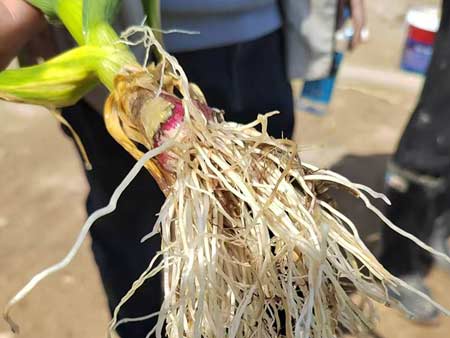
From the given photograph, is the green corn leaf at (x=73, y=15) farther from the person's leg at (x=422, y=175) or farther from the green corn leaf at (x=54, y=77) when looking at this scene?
the person's leg at (x=422, y=175)

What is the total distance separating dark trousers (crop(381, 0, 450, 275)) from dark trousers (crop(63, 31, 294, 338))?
1.17 feet

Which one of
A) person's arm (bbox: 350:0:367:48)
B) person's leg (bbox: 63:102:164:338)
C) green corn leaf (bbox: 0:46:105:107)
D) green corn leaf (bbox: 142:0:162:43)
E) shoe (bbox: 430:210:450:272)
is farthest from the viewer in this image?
shoe (bbox: 430:210:450:272)

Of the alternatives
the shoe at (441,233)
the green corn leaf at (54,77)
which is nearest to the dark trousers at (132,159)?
the green corn leaf at (54,77)

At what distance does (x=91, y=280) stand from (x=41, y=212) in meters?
0.30

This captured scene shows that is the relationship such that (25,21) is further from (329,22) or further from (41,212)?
(41,212)

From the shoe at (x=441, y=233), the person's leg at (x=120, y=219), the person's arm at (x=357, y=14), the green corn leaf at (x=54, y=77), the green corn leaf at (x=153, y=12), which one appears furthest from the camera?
the shoe at (x=441, y=233)

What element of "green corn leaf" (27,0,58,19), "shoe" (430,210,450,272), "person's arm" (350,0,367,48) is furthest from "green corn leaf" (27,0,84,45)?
"shoe" (430,210,450,272)

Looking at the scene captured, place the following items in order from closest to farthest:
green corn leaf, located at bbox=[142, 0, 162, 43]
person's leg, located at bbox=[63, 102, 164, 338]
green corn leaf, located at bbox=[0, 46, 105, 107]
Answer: green corn leaf, located at bbox=[0, 46, 105, 107] → green corn leaf, located at bbox=[142, 0, 162, 43] → person's leg, located at bbox=[63, 102, 164, 338]

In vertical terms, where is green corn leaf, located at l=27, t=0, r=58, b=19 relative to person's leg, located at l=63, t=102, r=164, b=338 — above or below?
above

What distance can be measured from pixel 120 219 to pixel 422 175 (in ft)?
2.22

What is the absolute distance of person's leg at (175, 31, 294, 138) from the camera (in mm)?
1031

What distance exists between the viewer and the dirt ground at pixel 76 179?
5.06 feet

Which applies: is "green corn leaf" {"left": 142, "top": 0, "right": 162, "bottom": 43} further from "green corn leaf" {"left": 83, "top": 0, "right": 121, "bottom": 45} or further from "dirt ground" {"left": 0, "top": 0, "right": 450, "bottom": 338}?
"dirt ground" {"left": 0, "top": 0, "right": 450, "bottom": 338}

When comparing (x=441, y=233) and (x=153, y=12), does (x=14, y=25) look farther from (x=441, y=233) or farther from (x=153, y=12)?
(x=441, y=233)
